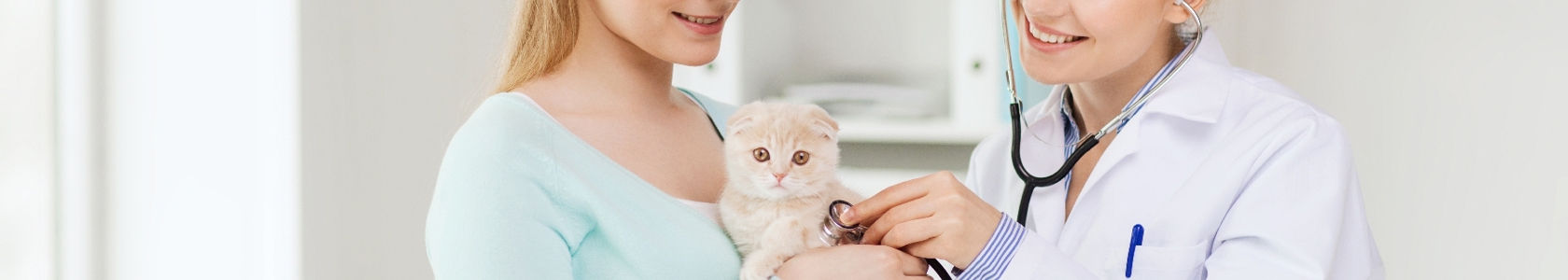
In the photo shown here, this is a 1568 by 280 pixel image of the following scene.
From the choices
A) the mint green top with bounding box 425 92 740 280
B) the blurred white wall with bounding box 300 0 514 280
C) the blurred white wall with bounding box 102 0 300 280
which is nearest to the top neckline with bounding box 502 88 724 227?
the mint green top with bounding box 425 92 740 280

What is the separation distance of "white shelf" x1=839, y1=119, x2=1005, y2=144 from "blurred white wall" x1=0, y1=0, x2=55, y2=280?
2265mm

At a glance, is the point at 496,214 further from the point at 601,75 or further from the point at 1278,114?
the point at 1278,114

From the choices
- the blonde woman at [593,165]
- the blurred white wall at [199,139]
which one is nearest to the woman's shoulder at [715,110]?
the blonde woman at [593,165]

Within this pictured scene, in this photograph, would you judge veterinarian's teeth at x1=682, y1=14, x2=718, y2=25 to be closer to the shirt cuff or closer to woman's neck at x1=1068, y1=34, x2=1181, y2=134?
the shirt cuff

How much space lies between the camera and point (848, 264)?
3.42 ft

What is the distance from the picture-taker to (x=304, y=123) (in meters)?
1.99

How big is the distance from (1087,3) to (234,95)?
1577 mm

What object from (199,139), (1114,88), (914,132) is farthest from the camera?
(914,132)

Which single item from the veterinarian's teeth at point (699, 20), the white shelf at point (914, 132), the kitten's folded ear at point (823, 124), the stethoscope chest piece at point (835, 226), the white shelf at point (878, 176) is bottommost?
the white shelf at point (878, 176)

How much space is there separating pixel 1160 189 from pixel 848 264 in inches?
20.8

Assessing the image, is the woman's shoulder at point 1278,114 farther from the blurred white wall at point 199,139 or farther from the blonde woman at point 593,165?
the blurred white wall at point 199,139

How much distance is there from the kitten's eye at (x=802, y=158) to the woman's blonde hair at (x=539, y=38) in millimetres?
329

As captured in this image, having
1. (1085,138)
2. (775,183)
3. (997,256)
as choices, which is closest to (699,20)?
(775,183)

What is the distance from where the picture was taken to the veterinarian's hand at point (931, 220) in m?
1.11
